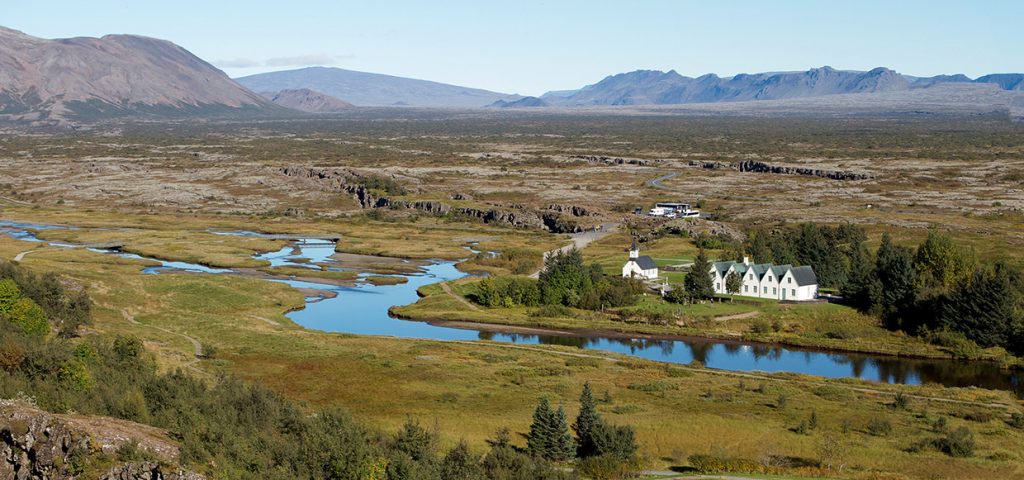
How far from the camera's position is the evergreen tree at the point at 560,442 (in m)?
40.1

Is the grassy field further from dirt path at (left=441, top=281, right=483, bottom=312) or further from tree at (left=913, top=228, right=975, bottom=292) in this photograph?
dirt path at (left=441, top=281, right=483, bottom=312)

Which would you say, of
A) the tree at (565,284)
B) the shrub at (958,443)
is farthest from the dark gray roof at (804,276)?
the shrub at (958,443)

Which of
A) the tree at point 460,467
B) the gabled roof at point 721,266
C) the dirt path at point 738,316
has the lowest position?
the dirt path at point 738,316

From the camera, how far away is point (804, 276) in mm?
80875

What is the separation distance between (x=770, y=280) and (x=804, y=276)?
8.76 feet

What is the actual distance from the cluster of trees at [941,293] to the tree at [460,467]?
47.4m

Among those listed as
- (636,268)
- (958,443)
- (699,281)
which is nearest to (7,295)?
(958,443)

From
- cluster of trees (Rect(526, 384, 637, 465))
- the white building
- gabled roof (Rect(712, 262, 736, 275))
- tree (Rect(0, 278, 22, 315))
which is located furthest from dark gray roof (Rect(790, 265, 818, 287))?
tree (Rect(0, 278, 22, 315))

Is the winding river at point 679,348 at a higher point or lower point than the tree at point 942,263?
lower

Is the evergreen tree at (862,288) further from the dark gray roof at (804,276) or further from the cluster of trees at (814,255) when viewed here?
the cluster of trees at (814,255)

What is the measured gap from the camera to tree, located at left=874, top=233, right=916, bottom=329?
74438 millimetres

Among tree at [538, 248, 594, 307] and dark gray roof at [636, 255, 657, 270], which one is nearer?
tree at [538, 248, 594, 307]

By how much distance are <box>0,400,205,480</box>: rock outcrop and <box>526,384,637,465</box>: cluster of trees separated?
17.0 metres

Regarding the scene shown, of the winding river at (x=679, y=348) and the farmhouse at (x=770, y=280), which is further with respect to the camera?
the farmhouse at (x=770, y=280)
